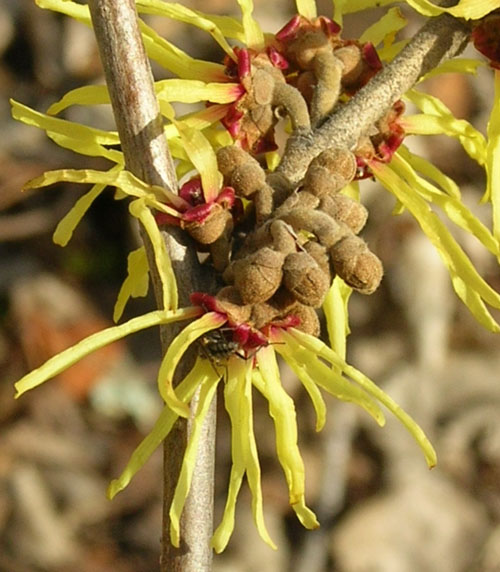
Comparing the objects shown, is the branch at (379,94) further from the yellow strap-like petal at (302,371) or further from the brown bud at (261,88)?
the yellow strap-like petal at (302,371)

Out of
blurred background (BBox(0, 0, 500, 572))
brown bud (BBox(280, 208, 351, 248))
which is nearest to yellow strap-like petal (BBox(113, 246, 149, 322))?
brown bud (BBox(280, 208, 351, 248))

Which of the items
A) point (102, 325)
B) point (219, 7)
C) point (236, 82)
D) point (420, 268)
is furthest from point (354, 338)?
point (236, 82)

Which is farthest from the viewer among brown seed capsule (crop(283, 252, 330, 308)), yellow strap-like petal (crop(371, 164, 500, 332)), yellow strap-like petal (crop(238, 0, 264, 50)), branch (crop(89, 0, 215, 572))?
yellow strap-like petal (crop(238, 0, 264, 50))

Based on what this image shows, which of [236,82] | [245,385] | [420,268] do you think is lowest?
[420,268]

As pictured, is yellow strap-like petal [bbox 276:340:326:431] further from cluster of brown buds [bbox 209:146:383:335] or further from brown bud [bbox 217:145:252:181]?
brown bud [bbox 217:145:252:181]

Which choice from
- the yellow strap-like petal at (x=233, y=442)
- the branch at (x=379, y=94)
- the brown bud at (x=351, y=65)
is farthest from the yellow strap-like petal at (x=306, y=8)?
the yellow strap-like petal at (x=233, y=442)

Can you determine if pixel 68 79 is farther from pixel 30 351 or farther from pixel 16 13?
pixel 30 351
